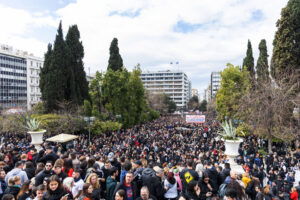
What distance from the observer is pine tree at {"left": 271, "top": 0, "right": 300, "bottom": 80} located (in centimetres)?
1867

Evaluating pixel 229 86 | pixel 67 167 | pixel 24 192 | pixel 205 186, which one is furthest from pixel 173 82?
pixel 24 192

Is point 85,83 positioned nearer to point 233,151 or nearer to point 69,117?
point 69,117

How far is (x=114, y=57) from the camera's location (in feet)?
117

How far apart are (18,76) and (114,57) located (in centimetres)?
3674

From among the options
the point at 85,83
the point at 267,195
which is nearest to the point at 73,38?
the point at 85,83

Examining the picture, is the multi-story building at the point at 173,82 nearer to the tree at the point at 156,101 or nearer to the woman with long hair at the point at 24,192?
the tree at the point at 156,101

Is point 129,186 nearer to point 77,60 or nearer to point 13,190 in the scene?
point 13,190

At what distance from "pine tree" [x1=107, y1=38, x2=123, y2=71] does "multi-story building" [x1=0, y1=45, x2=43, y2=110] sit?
30.5 metres

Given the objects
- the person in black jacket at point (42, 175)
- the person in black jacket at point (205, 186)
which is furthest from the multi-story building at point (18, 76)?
the person in black jacket at point (205, 186)

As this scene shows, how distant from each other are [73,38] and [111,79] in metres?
9.53

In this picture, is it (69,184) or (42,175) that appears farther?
(42,175)

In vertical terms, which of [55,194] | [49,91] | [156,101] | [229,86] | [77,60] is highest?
[77,60]

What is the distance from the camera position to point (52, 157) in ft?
20.6

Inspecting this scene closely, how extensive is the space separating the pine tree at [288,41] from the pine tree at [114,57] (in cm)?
2365
